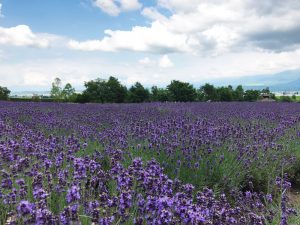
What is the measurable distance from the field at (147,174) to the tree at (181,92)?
15.5 metres

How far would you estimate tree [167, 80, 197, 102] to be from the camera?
23.2 metres

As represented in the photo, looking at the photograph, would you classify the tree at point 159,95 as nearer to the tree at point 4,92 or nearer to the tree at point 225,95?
the tree at point 225,95

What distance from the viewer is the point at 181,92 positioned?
76.3 feet

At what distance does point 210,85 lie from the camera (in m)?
25.9

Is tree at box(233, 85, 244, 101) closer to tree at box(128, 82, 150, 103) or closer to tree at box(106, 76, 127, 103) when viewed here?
tree at box(128, 82, 150, 103)

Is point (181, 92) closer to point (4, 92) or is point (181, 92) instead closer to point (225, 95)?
point (225, 95)

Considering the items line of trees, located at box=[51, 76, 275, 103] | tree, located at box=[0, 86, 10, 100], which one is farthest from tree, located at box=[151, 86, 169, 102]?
tree, located at box=[0, 86, 10, 100]

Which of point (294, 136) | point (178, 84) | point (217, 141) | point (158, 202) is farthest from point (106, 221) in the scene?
point (178, 84)

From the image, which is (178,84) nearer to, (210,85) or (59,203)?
(210,85)

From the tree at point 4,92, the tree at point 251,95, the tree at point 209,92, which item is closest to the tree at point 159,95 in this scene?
the tree at point 209,92

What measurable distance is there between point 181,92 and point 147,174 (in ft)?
67.6

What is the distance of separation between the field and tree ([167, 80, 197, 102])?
15.5 metres

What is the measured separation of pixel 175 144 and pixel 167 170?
47 cm

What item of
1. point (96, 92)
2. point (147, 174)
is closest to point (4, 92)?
point (96, 92)
